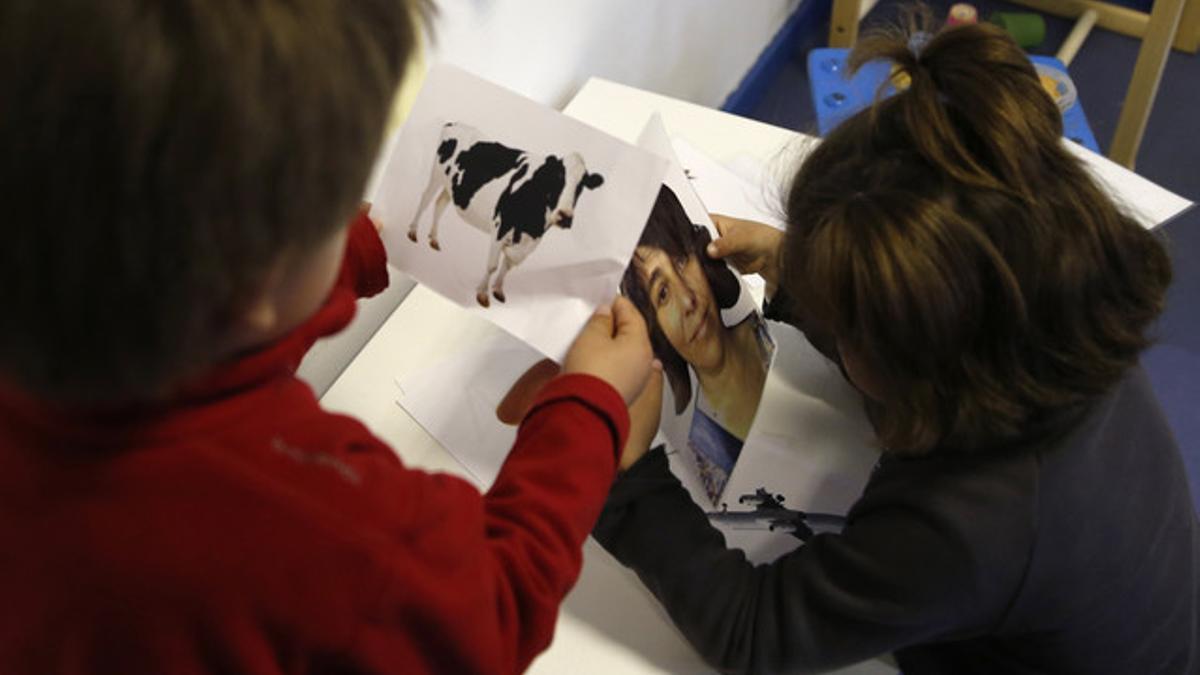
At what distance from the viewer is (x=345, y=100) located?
307 mm

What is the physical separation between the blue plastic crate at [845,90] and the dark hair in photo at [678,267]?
40cm

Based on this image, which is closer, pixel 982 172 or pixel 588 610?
pixel 982 172

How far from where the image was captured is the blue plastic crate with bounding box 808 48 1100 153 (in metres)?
1.02

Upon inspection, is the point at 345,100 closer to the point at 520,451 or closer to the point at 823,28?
the point at 520,451

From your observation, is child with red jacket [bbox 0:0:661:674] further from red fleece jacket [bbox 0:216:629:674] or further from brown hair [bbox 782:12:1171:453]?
brown hair [bbox 782:12:1171:453]

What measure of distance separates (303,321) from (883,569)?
0.34 meters

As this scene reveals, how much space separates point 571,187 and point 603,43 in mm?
520

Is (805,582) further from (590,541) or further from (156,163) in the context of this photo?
(156,163)

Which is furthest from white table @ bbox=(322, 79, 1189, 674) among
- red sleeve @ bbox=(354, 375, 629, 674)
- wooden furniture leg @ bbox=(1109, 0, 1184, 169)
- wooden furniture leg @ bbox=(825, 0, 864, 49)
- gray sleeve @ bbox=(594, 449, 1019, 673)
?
wooden furniture leg @ bbox=(825, 0, 864, 49)

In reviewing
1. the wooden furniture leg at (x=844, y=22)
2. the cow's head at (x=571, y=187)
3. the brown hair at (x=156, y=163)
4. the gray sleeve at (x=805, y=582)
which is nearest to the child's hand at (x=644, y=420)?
the gray sleeve at (x=805, y=582)

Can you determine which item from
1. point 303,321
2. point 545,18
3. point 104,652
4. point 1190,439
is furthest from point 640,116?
point 1190,439

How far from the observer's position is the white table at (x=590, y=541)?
60 cm

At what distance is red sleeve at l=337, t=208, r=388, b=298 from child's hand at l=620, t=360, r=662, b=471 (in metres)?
0.19

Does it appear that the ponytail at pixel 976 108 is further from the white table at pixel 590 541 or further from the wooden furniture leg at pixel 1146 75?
the wooden furniture leg at pixel 1146 75
